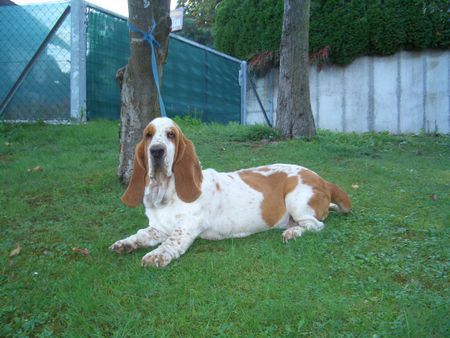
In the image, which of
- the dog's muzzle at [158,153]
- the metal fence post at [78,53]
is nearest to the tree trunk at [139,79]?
the dog's muzzle at [158,153]

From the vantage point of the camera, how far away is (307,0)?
9352 millimetres

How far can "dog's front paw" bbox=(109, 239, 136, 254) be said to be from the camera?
3742 mm

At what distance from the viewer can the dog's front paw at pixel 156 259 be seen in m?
3.38

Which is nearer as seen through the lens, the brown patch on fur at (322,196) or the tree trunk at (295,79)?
the brown patch on fur at (322,196)

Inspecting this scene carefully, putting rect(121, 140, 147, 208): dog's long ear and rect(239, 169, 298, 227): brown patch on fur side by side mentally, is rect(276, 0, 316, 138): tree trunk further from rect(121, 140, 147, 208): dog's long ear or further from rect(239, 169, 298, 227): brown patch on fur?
rect(121, 140, 147, 208): dog's long ear

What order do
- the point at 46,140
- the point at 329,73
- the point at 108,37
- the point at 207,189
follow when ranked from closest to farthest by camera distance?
the point at 207,189, the point at 46,140, the point at 108,37, the point at 329,73

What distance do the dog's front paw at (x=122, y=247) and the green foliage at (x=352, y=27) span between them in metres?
12.2

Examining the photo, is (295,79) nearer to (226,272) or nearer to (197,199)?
(197,199)

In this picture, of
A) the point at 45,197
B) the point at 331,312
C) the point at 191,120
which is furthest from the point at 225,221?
the point at 191,120

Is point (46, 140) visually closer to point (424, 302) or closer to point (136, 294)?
point (136, 294)

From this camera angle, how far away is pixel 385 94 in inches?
612

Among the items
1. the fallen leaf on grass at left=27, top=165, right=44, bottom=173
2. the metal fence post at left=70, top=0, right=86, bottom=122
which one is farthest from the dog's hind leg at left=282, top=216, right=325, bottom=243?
the metal fence post at left=70, top=0, right=86, bottom=122

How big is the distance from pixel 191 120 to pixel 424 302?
923 centimetres

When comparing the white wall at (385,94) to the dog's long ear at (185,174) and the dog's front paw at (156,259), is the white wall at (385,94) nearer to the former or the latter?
the dog's long ear at (185,174)
